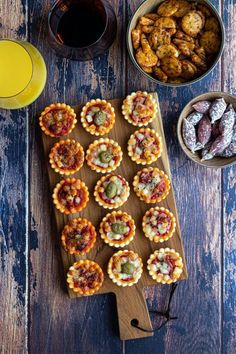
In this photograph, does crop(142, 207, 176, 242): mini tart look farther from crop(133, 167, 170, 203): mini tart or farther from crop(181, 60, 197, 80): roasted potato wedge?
crop(181, 60, 197, 80): roasted potato wedge

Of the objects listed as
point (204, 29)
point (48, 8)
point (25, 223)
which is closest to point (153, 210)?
point (25, 223)

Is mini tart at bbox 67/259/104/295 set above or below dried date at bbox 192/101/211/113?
below

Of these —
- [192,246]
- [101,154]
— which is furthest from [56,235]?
[192,246]

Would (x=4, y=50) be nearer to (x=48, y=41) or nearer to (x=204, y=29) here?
(x=48, y=41)

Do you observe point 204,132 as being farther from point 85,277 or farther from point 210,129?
point 85,277

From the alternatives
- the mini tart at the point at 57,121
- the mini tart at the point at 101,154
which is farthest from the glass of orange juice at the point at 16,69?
the mini tart at the point at 101,154

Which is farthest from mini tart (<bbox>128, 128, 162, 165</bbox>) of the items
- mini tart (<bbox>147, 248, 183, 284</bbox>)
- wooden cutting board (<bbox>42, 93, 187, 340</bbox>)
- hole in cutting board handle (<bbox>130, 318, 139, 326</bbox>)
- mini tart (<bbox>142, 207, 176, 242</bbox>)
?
hole in cutting board handle (<bbox>130, 318, 139, 326</bbox>)

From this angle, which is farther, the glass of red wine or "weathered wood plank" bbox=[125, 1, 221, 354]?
"weathered wood plank" bbox=[125, 1, 221, 354]
